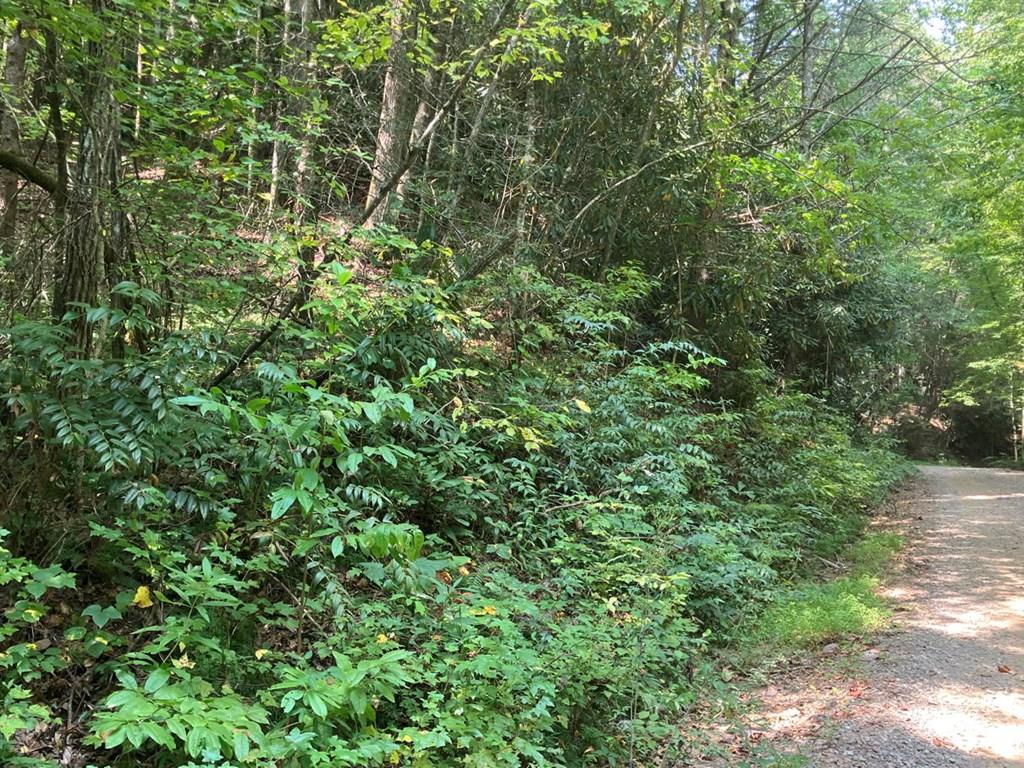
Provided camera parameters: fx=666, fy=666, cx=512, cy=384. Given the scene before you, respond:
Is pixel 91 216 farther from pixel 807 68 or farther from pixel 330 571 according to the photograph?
pixel 807 68

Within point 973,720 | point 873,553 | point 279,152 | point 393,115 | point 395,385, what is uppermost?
point 393,115

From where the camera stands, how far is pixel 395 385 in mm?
5844

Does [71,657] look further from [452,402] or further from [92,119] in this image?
[452,402]

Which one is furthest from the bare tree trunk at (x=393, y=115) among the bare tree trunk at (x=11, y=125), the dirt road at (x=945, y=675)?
the dirt road at (x=945, y=675)

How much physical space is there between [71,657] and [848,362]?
17404mm

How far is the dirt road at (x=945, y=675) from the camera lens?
395 cm

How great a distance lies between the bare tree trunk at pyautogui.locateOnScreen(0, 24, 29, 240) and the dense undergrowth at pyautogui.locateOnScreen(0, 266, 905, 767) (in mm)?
1851

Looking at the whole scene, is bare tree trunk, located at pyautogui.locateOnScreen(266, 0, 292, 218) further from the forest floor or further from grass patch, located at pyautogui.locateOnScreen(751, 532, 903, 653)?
→ grass patch, located at pyautogui.locateOnScreen(751, 532, 903, 653)

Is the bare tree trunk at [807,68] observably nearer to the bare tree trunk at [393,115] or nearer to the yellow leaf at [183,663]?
the bare tree trunk at [393,115]

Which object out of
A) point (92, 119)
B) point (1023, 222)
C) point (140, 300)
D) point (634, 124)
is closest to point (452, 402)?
point (140, 300)

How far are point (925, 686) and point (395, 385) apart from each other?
4646mm

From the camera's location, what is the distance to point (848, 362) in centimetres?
1688

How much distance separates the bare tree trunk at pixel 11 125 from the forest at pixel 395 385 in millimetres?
49

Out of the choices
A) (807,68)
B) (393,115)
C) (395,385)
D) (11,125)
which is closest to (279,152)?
(393,115)
